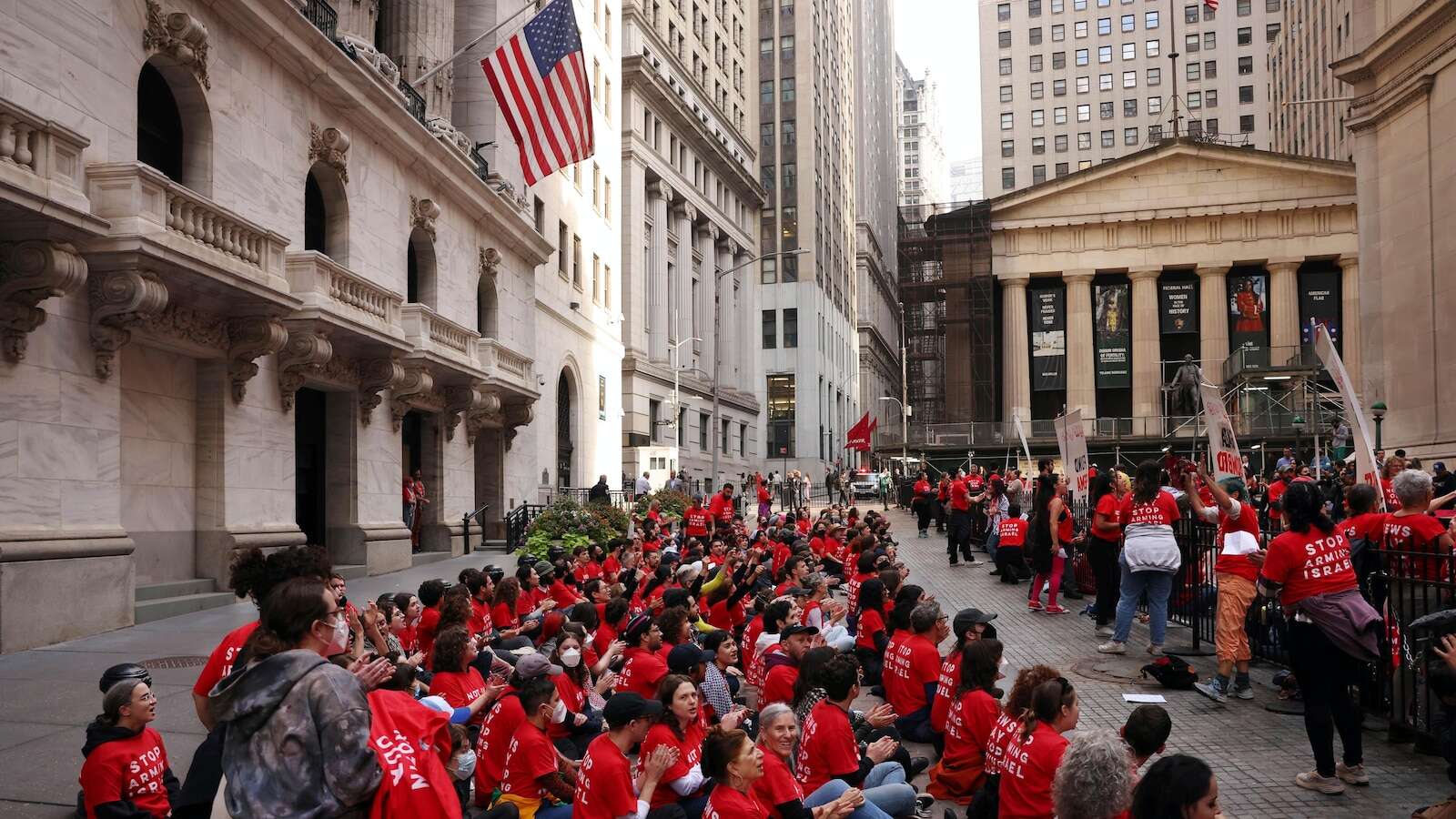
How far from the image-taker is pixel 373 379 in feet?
69.6

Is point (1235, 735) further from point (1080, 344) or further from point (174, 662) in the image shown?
point (1080, 344)

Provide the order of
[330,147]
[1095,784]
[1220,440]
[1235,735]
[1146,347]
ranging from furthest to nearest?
[1146,347]
[330,147]
[1220,440]
[1235,735]
[1095,784]

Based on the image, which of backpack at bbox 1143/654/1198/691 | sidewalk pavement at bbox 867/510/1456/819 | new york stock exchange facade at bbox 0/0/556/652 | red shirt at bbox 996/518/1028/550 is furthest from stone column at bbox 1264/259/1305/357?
backpack at bbox 1143/654/1198/691

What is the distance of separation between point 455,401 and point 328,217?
6.25 meters

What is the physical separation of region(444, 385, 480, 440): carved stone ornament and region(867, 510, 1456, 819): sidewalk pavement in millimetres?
15246

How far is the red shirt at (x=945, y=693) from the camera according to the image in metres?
8.52

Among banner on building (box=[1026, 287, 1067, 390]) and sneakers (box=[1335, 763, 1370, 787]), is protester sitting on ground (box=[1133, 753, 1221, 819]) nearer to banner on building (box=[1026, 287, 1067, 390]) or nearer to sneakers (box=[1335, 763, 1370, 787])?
sneakers (box=[1335, 763, 1370, 787])

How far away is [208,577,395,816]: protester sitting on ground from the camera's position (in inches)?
143

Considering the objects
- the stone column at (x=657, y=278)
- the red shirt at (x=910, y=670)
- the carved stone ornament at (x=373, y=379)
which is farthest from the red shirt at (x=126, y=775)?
the stone column at (x=657, y=278)

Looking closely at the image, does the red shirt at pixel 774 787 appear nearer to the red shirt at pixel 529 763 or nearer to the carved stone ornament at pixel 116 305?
the red shirt at pixel 529 763

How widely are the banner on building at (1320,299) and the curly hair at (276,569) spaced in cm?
6719

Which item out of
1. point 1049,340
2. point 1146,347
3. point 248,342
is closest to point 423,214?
point 248,342

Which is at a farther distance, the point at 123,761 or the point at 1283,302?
the point at 1283,302

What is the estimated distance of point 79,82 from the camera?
1318cm
